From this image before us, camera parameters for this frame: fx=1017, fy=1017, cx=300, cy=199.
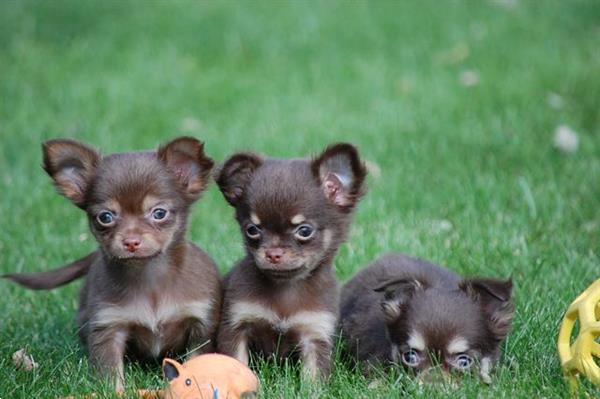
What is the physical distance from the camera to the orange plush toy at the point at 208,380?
4836mm

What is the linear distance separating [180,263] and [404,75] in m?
7.19

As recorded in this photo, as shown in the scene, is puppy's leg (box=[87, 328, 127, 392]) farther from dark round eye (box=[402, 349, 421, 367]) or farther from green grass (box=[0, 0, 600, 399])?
dark round eye (box=[402, 349, 421, 367])

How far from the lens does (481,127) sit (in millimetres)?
10305

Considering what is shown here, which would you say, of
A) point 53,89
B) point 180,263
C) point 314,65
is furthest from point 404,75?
point 180,263

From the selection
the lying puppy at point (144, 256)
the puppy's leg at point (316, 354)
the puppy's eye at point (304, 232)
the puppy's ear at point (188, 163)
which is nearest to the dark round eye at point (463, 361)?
the puppy's leg at point (316, 354)

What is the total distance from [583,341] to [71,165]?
2.88 meters

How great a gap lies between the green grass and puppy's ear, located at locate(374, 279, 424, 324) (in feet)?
1.40

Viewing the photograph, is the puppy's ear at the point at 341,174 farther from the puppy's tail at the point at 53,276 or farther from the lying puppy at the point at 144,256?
the puppy's tail at the point at 53,276

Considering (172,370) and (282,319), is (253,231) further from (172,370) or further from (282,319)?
(172,370)

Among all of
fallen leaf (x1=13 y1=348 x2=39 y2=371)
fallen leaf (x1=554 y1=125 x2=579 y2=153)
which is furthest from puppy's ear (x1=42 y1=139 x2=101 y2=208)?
fallen leaf (x1=554 y1=125 x2=579 y2=153)

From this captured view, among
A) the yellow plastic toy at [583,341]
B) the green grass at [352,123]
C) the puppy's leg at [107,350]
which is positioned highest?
the yellow plastic toy at [583,341]

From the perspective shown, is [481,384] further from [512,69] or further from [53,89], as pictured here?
[53,89]

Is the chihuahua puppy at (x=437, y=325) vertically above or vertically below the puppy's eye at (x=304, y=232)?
below

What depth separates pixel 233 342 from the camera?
559 centimetres
